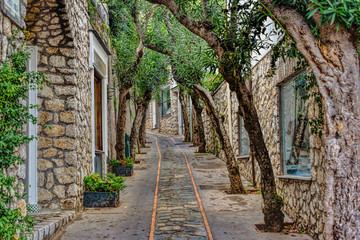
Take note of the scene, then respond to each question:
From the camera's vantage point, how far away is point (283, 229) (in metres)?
5.98

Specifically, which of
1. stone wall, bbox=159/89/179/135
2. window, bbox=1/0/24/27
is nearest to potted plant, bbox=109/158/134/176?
window, bbox=1/0/24/27

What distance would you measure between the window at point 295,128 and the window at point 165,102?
2739cm

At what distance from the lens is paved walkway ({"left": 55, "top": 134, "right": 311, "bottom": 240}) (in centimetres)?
576

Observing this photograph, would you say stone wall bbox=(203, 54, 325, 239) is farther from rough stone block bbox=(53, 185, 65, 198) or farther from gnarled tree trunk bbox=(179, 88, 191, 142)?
gnarled tree trunk bbox=(179, 88, 191, 142)

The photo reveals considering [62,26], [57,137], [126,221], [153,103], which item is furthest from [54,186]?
[153,103]

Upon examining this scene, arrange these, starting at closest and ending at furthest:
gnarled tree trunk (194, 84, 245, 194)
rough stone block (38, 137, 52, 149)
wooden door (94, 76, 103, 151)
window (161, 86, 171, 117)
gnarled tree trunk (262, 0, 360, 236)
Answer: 1. gnarled tree trunk (262, 0, 360, 236)
2. rough stone block (38, 137, 52, 149)
3. gnarled tree trunk (194, 84, 245, 194)
4. wooden door (94, 76, 103, 151)
5. window (161, 86, 171, 117)

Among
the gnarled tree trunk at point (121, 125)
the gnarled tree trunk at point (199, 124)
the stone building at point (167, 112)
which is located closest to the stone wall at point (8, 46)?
the gnarled tree trunk at point (121, 125)

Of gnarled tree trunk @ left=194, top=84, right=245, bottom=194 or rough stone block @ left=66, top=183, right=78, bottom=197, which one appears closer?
rough stone block @ left=66, top=183, right=78, bottom=197

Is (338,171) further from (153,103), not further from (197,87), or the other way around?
(153,103)

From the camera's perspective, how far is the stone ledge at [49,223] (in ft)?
16.5

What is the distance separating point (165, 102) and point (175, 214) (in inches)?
1141

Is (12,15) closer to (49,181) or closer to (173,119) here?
(49,181)

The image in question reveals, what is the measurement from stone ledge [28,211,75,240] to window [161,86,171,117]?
2819 centimetres

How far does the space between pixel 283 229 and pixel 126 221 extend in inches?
104
